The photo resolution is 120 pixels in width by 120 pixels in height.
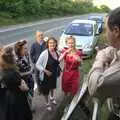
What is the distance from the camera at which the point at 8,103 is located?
6465mm

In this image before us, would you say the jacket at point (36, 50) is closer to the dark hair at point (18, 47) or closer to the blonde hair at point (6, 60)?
the dark hair at point (18, 47)

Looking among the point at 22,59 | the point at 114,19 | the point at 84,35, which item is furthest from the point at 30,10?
the point at 114,19

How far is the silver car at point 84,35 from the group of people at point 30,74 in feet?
30.1

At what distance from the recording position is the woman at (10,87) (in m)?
6.31

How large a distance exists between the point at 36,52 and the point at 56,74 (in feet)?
3.08

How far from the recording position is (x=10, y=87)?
252 inches

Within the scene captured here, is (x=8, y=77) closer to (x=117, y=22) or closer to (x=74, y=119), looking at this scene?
(x=74, y=119)

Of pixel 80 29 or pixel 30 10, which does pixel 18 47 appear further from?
pixel 30 10

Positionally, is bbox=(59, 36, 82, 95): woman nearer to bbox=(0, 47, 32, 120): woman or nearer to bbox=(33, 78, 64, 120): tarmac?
bbox=(33, 78, 64, 120): tarmac

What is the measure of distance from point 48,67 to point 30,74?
98 cm

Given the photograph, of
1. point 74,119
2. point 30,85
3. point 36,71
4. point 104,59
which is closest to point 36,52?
point 36,71

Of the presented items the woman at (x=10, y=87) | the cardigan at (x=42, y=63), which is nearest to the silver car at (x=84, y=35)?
the cardigan at (x=42, y=63)

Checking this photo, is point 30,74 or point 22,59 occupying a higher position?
point 22,59

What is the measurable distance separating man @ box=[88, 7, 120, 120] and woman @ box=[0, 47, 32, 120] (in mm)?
3914
